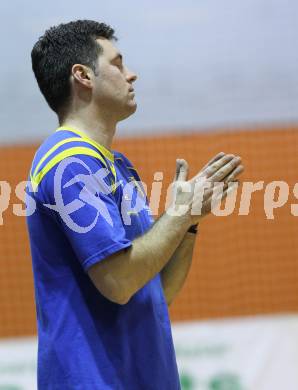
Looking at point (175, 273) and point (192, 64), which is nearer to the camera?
point (175, 273)

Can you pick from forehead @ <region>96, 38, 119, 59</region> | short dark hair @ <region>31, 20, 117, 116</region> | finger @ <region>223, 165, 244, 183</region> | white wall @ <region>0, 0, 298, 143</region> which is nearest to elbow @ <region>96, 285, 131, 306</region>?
finger @ <region>223, 165, 244, 183</region>

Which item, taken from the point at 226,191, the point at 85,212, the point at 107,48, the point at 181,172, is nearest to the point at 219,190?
the point at 226,191

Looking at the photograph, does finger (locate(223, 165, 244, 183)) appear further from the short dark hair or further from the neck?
the short dark hair

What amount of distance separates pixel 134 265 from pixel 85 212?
136 millimetres

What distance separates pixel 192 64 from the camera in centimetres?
396

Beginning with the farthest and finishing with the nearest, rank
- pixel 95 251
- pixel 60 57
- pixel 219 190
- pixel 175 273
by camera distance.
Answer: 1. pixel 175 273
2. pixel 60 57
3. pixel 219 190
4. pixel 95 251

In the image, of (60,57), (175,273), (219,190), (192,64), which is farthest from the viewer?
(192,64)

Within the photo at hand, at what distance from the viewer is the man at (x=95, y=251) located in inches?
51.8

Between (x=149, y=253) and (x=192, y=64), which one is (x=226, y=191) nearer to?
→ (x=149, y=253)

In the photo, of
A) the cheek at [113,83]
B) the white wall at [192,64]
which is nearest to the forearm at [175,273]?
the cheek at [113,83]

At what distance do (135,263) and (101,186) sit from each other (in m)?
0.17

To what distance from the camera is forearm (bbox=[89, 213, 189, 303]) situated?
130 cm

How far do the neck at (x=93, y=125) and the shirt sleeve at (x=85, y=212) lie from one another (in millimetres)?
147

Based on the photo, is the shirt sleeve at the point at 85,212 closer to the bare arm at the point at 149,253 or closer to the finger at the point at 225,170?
the bare arm at the point at 149,253
